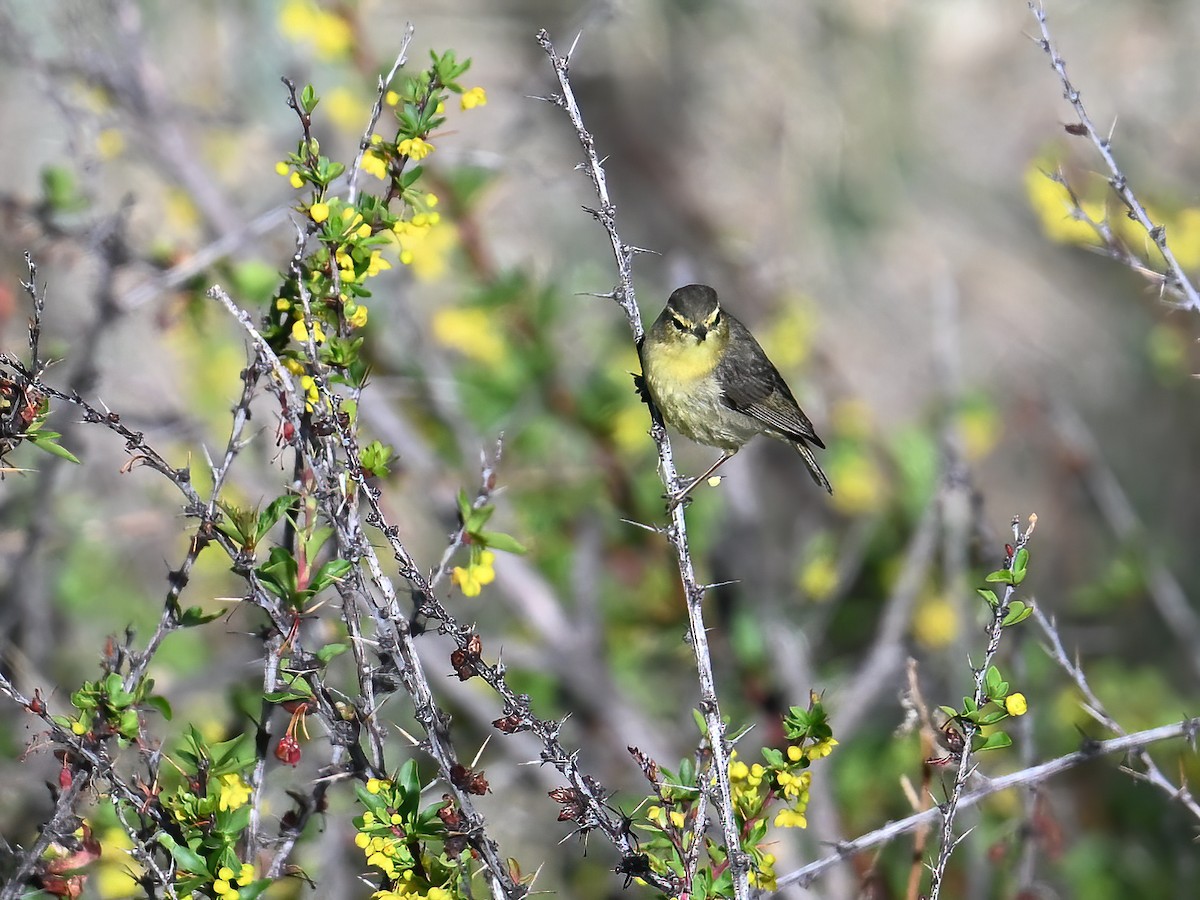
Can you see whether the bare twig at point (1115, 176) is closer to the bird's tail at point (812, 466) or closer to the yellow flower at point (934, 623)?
the bird's tail at point (812, 466)

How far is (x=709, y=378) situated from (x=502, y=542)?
1.85 meters

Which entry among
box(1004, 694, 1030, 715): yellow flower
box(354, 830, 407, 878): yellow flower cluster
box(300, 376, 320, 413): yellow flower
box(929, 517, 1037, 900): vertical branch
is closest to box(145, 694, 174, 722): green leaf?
box(354, 830, 407, 878): yellow flower cluster

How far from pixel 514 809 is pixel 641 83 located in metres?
7.77

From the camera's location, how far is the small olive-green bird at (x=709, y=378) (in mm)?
4398

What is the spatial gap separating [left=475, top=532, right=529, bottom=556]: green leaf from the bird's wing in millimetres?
1879

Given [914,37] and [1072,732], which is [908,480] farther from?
[914,37]

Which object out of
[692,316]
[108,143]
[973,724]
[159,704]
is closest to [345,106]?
[108,143]

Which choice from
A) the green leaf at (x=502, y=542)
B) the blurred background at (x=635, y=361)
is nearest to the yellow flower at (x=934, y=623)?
the blurred background at (x=635, y=361)

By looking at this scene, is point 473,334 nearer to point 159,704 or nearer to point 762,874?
point 159,704

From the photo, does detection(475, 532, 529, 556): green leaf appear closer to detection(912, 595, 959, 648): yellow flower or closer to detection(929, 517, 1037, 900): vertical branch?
detection(929, 517, 1037, 900): vertical branch

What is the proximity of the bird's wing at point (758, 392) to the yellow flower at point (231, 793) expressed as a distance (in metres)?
2.49

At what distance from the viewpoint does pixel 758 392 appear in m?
4.96

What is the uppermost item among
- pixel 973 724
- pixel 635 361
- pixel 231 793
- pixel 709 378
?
pixel 635 361

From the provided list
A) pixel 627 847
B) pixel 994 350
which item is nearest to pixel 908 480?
pixel 994 350
